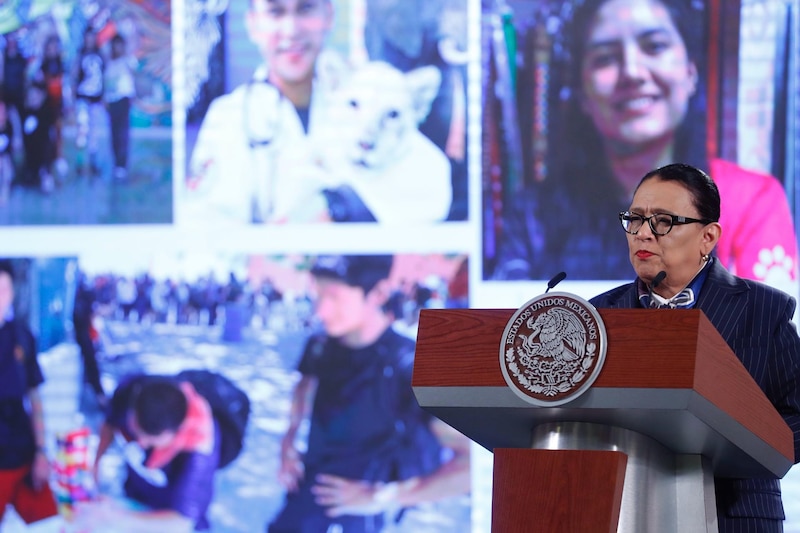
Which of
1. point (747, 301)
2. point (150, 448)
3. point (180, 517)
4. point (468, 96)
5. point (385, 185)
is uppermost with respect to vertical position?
point (468, 96)

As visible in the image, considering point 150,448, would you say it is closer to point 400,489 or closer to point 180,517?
point 180,517

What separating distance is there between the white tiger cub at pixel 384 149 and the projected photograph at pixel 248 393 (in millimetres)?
173

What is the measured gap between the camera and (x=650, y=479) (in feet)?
4.40

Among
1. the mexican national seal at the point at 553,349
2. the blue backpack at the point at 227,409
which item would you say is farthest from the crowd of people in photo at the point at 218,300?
the mexican national seal at the point at 553,349

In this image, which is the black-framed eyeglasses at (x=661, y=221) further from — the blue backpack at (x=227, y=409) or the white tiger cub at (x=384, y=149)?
the blue backpack at (x=227, y=409)

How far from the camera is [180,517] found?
3264mm

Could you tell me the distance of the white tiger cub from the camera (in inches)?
129

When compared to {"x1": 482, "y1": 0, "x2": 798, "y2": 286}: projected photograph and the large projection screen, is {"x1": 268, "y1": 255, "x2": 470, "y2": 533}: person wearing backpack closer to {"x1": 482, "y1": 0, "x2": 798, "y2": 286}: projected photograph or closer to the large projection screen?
the large projection screen

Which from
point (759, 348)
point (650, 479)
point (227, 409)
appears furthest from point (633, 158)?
point (650, 479)

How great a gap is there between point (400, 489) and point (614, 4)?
1692 millimetres

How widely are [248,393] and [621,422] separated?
6.96 ft

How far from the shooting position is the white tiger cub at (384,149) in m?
3.29

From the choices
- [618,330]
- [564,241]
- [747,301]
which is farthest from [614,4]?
[618,330]

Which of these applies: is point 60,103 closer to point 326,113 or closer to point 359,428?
point 326,113
